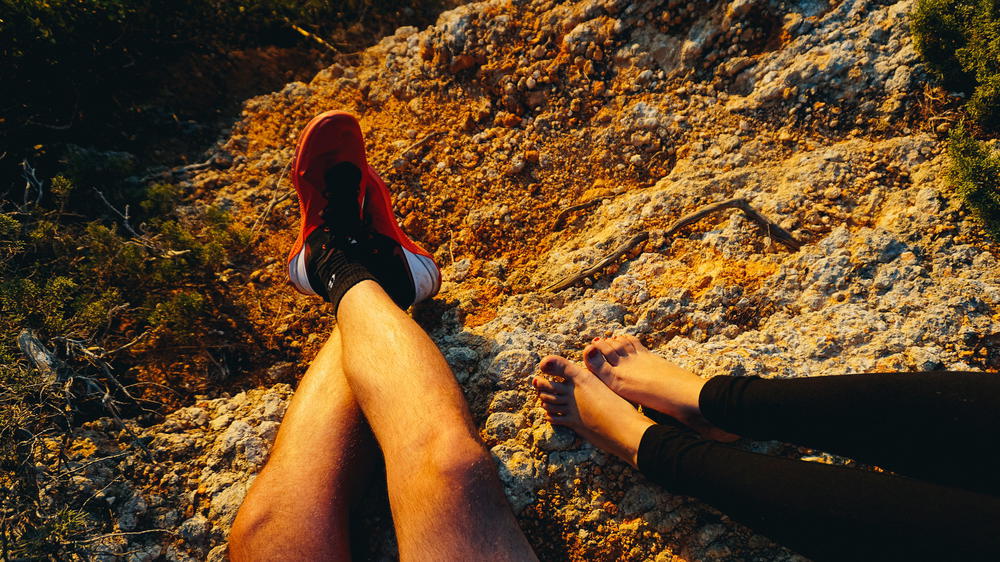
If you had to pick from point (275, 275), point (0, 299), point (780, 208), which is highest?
point (0, 299)

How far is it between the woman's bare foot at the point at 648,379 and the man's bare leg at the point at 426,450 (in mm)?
570

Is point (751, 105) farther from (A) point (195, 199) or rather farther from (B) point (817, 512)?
(A) point (195, 199)

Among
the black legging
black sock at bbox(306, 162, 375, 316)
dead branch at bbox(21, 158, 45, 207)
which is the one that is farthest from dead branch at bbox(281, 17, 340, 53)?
the black legging

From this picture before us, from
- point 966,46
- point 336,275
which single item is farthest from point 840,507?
point 966,46

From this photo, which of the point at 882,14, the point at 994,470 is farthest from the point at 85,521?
the point at 882,14

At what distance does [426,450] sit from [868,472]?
1.17 metres

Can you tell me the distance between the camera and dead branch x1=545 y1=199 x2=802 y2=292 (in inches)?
76.9

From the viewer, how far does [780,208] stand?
1.96m

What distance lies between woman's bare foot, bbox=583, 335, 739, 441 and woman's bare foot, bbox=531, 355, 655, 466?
0.05m

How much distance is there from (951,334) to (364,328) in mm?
2016

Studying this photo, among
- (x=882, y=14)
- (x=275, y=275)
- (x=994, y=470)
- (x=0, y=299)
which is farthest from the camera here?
(x=275, y=275)

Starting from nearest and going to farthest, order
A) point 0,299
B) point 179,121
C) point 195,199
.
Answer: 1. point 0,299
2. point 195,199
3. point 179,121

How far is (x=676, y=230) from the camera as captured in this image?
2061 millimetres

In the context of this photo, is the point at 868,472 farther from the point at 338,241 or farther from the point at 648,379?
the point at 338,241
